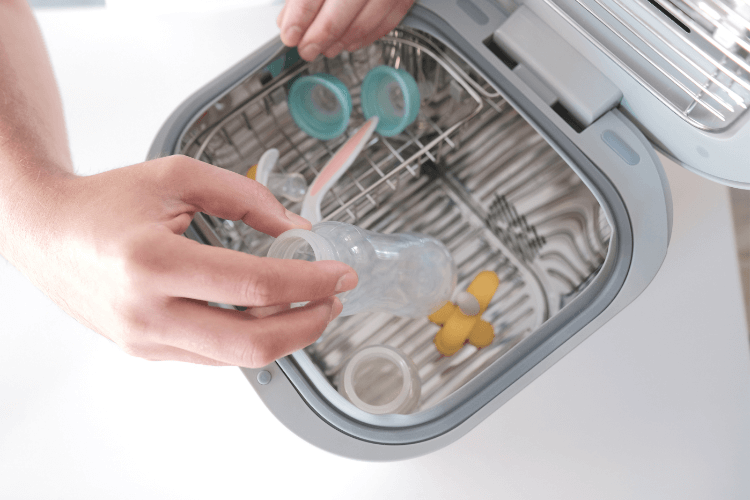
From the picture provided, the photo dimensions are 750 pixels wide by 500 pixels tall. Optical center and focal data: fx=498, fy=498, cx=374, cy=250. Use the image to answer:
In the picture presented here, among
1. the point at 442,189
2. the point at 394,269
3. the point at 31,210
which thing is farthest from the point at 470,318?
the point at 31,210

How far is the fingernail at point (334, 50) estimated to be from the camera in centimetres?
70

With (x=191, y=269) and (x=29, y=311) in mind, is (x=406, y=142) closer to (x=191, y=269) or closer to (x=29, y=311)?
(x=191, y=269)

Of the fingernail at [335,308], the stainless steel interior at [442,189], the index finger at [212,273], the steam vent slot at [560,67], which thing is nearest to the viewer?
the index finger at [212,273]

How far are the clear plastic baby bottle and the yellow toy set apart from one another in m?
0.03

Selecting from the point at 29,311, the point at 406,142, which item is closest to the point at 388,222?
the point at 406,142

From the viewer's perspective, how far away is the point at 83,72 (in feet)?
2.97

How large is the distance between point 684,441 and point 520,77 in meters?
0.53

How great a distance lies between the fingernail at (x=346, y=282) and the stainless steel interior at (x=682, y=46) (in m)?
0.38

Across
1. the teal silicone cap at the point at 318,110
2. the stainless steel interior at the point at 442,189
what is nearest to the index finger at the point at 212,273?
the stainless steel interior at the point at 442,189

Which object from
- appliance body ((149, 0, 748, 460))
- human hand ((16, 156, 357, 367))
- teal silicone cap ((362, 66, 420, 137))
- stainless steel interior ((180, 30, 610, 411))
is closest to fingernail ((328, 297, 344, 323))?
human hand ((16, 156, 357, 367))

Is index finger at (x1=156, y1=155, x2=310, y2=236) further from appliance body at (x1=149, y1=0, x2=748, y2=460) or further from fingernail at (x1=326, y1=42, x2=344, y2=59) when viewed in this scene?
fingernail at (x1=326, y1=42, x2=344, y2=59)

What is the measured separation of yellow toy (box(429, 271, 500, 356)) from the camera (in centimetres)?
73

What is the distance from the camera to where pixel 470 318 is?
739 millimetres

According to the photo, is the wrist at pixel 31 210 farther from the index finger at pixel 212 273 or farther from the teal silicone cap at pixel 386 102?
the teal silicone cap at pixel 386 102
